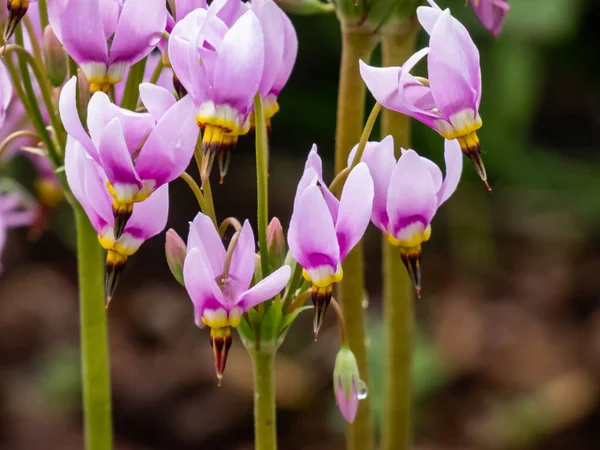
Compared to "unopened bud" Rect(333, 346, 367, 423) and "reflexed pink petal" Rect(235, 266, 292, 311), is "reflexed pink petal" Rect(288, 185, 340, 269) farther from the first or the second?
"unopened bud" Rect(333, 346, 367, 423)

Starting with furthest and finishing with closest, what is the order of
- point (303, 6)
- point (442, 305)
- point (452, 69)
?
point (442, 305), point (303, 6), point (452, 69)

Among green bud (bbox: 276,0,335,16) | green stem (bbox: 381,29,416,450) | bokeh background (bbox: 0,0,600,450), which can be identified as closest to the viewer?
green bud (bbox: 276,0,335,16)

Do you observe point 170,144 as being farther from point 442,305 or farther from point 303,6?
point 442,305

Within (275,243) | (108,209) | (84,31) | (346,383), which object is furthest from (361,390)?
(84,31)

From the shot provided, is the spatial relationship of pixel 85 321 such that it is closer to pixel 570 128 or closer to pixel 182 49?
pixel 182 49

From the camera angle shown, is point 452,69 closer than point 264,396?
Yes

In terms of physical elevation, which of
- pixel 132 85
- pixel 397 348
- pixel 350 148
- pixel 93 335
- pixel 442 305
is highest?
pixel 132 85

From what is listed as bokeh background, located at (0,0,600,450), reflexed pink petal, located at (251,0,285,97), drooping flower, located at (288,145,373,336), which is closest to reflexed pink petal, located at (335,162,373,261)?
drooping flower, located at (288,145,373,336)
